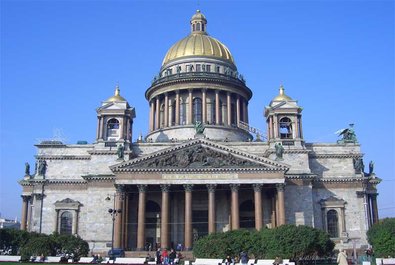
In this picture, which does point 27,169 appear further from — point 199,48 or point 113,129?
point 199,48

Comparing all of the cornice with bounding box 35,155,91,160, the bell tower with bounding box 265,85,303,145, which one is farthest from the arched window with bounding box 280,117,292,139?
the cornice with bounding box 35,155,91,160

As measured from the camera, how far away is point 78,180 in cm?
6038

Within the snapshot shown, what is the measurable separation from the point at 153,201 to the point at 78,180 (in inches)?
392

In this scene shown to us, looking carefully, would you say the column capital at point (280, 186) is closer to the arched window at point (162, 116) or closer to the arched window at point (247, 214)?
the arched window at point (247, 214)

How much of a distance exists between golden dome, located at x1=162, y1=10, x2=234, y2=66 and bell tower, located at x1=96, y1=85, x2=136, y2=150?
17.1 meters

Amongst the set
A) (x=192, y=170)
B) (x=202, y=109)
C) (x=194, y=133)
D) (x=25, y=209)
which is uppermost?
(x=202, y=109)

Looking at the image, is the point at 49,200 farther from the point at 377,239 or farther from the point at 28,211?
the point at 377,239

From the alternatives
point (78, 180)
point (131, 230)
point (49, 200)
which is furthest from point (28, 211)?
point (131, 230)

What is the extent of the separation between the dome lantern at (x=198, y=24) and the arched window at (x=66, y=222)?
38042mm

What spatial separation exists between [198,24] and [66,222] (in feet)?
132

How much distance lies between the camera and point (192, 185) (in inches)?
2121

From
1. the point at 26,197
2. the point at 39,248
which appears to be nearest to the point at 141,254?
the point at 39,248

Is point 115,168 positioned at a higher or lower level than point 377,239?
higher

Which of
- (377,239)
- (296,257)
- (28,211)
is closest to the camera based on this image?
(296,257)
